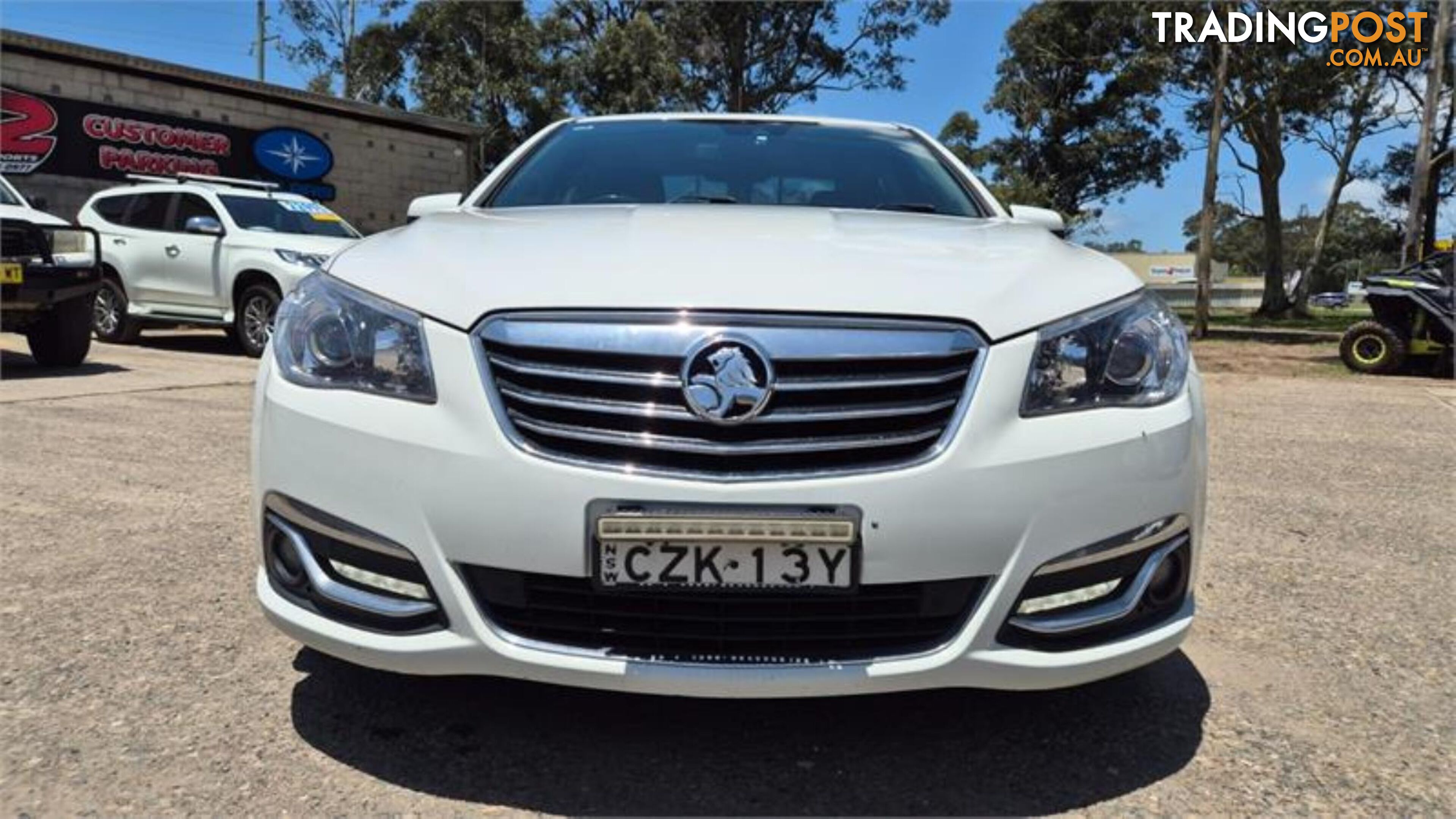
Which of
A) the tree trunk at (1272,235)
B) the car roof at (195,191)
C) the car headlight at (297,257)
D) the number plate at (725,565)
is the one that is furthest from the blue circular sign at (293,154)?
the tree trunk at (1272,235)

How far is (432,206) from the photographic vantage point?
3.02 meters

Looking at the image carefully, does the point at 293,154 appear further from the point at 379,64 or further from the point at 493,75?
the point at 379,64

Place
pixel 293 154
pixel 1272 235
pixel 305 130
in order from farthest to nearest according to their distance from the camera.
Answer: pixel 1272 235, pixel 305 130, pixel 293 154

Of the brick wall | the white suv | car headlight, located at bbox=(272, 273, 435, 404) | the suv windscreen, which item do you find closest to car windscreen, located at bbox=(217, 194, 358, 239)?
the white suv

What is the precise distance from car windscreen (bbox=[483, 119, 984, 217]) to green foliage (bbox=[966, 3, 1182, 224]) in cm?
2131

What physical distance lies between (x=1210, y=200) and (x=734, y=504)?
1956 cm

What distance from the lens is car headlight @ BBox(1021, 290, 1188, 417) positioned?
1.89 m

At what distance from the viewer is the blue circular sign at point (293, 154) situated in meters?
16.0

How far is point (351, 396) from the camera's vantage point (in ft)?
6.26

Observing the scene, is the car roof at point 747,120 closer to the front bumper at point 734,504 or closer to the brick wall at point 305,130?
the front bumper at point 734,504

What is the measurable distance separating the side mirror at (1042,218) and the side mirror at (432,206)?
1.57 metres

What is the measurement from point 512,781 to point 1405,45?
77.3 ft

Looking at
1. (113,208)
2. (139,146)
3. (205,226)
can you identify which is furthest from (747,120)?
(139,146)

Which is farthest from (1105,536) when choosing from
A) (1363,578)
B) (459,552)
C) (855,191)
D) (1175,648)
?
(1363,578)
